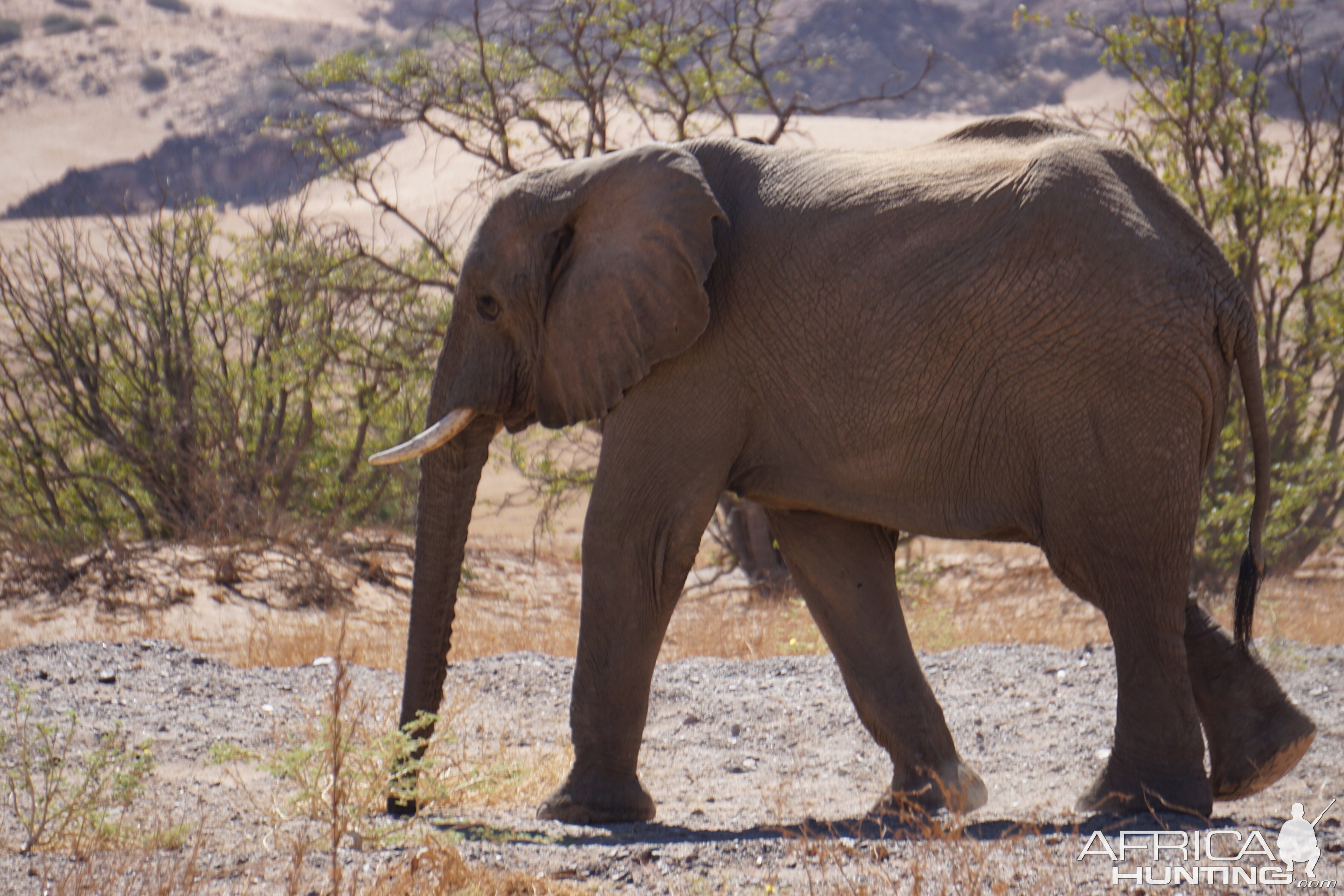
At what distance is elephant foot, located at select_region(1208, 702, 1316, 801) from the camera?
4297mm

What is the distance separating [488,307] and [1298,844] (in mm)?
3214

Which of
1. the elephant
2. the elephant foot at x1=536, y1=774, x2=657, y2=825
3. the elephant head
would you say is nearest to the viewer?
the elephant

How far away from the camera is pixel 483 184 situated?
1262 cm

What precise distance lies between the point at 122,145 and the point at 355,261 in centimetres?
5042

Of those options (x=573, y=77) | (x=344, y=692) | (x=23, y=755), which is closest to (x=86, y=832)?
(x=23, y=755)

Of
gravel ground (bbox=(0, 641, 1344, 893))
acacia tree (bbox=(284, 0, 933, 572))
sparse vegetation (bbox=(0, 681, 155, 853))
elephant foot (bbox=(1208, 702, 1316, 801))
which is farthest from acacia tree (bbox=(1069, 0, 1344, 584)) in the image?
sparse vegetation (bbox=(0, 681, 155, 853))

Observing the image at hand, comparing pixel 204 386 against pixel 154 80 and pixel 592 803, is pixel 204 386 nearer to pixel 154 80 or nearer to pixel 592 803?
pixel 592 803

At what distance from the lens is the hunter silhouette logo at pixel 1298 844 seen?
3246mm

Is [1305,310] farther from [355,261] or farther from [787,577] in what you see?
Result: [355,261]

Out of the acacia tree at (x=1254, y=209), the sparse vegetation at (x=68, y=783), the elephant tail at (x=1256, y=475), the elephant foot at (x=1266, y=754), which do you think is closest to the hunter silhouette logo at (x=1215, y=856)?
the elephant foot at (x=1266, y=754)

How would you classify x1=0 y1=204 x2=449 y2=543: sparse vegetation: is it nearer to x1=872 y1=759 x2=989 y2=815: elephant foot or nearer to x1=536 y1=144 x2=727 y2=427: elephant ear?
x1=536 y1=144 x2=727 y2=427: elephant ear

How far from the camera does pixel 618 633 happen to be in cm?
434

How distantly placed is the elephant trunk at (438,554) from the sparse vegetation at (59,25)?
2741 inches

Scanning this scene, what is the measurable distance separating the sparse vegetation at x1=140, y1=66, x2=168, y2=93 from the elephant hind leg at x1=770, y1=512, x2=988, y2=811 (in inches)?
2527
